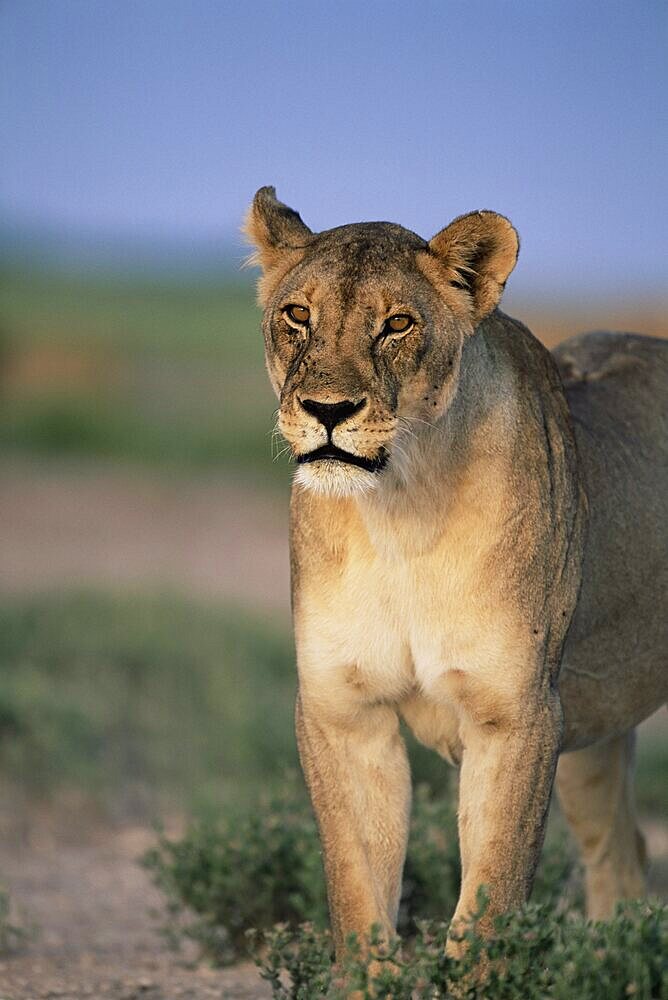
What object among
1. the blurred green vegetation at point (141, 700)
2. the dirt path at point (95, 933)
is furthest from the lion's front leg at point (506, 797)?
the blurred green vegetation at point (141, 700)

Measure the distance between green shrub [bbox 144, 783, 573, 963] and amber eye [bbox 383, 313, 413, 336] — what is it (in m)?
2.15

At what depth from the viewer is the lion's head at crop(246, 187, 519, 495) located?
363 cm

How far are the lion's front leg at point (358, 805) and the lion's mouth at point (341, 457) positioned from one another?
0.67 m

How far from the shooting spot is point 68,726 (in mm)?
8023

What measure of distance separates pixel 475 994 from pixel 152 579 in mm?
10492

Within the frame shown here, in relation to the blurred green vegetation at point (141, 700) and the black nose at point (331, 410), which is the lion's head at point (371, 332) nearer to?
the black nose at point (331, 410)

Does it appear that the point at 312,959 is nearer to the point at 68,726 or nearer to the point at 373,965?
the point at 373,965

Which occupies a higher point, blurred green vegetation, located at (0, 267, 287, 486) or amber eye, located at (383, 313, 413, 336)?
blurred green vegetation, located at (0, 267, 287, 486)

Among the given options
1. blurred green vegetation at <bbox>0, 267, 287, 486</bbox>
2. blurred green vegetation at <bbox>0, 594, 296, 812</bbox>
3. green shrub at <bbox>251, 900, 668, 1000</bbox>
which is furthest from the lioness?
blurred green vegetation at <bbox>0, 267, 287, 486</bbox>

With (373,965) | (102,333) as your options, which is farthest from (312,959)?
(102,333)

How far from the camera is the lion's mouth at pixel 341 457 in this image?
3.65 meters

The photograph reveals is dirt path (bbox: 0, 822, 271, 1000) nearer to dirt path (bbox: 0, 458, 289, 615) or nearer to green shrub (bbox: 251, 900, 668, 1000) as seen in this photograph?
green shrub (bbox: 251, 900, 668, 1000)

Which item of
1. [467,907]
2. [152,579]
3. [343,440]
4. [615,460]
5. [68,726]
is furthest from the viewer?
[152,579]

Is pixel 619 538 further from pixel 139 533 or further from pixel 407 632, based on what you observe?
pixel 139 533
